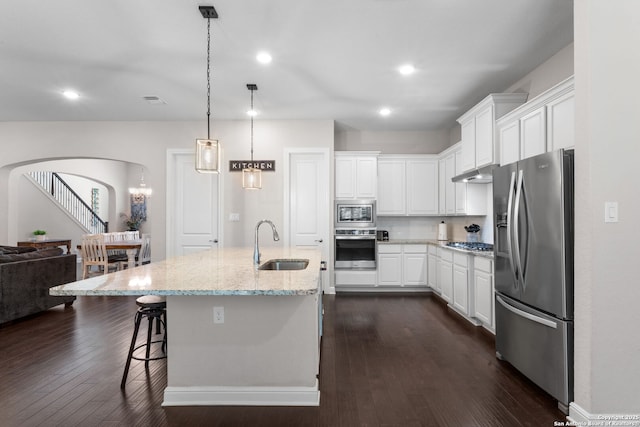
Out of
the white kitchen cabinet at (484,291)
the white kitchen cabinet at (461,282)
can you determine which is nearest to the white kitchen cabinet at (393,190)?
the white kitchen cabinet at (461,282)

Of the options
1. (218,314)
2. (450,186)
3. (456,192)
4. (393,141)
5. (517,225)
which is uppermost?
(393,141)

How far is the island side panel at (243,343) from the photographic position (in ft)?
7.77

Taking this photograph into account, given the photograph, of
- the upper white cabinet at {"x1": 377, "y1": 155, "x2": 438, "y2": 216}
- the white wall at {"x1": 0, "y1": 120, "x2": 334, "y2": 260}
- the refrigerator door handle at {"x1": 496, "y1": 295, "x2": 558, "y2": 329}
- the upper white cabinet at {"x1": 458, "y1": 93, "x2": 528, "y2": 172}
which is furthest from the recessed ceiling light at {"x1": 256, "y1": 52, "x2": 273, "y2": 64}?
the refrigerator door handle at {"x1": 496, "y1": 295, "x2": 558, "y2": 329}

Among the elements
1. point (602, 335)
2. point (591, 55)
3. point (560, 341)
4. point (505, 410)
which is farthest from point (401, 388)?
point (591, 55)

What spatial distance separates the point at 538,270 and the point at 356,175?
3731 millimetres

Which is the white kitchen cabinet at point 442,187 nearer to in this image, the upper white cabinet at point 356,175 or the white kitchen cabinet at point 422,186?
the white kitchen cabinet at point 422,186

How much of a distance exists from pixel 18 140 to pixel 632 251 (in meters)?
7.90

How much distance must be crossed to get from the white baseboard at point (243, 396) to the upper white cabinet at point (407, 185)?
4110 millimetres

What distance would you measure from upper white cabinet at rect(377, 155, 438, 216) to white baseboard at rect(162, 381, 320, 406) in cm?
411

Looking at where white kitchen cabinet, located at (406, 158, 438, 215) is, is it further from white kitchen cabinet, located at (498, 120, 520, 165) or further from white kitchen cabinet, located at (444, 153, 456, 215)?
white kitchen cabinet, located at (498, 120, 520, 165)

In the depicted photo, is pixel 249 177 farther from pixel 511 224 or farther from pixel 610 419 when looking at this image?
pixel 610 419

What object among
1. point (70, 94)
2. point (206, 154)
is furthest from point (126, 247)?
point (206, 154)

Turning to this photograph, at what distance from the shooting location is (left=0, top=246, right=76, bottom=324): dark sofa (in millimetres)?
4039

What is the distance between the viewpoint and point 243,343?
7.77 feet
